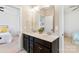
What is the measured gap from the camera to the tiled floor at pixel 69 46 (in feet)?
3.72

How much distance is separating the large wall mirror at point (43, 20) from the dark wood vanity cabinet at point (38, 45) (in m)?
0.14

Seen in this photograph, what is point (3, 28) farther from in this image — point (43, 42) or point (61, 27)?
point (61, 27)

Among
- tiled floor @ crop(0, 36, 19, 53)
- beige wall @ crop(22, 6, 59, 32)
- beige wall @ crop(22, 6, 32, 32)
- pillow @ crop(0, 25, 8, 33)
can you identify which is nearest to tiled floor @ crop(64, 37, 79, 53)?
beige wall @ crop(22, 6, 59, 32)

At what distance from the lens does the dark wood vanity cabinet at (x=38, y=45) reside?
1153mm

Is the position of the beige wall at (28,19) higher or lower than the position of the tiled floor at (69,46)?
higher

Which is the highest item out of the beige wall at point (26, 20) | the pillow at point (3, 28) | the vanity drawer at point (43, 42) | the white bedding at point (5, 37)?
the beige wall at point (26, 20)

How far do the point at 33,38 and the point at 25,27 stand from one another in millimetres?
180

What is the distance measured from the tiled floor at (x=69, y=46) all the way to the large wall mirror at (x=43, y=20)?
0.22 metres

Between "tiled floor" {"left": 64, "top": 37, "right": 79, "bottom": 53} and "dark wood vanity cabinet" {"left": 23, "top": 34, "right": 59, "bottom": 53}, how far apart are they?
11 cm

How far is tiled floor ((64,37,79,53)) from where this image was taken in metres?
1.13

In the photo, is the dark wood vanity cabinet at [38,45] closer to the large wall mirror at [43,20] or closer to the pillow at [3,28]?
the large wall mirror at [43,20]

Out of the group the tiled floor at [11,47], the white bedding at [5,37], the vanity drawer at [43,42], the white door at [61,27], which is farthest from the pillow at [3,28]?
the white door at [61,27]

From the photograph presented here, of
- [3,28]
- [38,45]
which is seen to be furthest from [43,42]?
[3,28]
